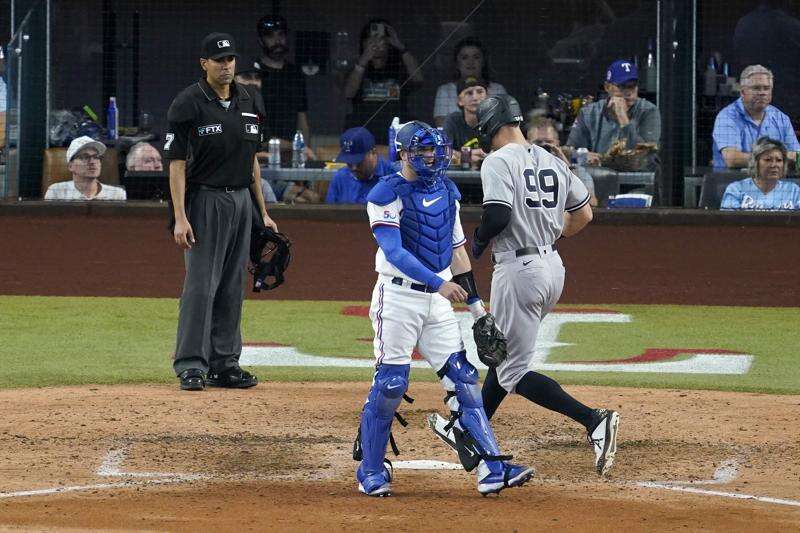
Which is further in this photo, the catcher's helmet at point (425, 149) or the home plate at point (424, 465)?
the home plate at point (424, 465)

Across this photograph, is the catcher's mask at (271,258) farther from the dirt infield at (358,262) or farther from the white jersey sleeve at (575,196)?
the dirt infield at (358,262)

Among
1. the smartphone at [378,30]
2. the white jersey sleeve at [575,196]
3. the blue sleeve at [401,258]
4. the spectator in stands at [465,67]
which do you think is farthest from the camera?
the smartphone at [378,30]

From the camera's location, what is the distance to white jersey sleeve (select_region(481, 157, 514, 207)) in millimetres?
5426

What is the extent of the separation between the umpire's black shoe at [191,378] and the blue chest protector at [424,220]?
2374 mm

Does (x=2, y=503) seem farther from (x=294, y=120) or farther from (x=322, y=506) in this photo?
(x=294, y=120)

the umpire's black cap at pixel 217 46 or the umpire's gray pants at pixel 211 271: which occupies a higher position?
the umpire's black cap at pixel 217 46

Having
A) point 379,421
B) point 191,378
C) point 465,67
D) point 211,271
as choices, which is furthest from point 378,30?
point 379,421

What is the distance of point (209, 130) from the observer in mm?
7027

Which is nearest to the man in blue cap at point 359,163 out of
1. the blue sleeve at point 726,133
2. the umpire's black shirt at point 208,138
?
the umpire's black shirt at point 208,138

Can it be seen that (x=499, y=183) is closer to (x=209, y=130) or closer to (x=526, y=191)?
(x=526, y=191)

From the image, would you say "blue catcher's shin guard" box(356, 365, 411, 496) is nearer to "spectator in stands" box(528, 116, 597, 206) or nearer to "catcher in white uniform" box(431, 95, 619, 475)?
"catcher in white uniform" box(431, 95, 619, 475)

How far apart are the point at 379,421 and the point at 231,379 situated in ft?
8.00

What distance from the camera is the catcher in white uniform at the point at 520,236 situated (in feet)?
17.9

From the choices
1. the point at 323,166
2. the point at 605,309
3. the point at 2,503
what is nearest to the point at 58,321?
the point at 323,166
